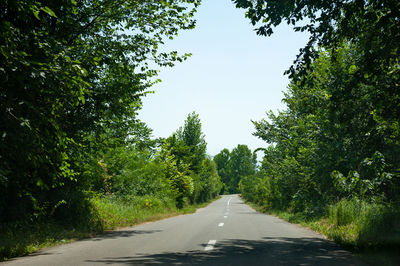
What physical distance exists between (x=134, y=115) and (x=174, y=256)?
27.2 ft

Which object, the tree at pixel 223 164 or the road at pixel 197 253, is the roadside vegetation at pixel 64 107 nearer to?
the road at pixel 197 253

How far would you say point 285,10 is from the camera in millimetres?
8664

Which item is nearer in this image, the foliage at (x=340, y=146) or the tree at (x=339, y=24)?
the tree at (x=339, y=24)

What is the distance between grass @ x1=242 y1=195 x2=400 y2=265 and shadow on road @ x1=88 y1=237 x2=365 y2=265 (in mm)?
495

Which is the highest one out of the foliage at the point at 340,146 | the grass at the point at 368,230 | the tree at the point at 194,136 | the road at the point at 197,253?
the tree at the point at 194,136

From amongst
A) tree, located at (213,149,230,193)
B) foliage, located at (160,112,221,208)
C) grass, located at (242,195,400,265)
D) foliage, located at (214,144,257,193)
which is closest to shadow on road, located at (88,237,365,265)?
grass, located at (242,195,400,265)

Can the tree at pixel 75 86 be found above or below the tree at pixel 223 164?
below

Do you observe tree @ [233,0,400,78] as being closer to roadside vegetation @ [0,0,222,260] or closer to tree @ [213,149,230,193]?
roadside vegetation @ [0,0,222,260]

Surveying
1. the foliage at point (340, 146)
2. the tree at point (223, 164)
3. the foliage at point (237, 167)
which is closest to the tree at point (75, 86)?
the foliage at point (340, 146)

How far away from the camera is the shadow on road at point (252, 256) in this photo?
6570 mm

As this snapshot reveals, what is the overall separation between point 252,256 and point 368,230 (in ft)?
13.3

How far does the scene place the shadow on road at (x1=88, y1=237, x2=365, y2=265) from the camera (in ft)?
Result: 21.6

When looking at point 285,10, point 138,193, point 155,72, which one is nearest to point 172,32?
point 155,72

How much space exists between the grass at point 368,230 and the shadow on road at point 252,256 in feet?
1.62
